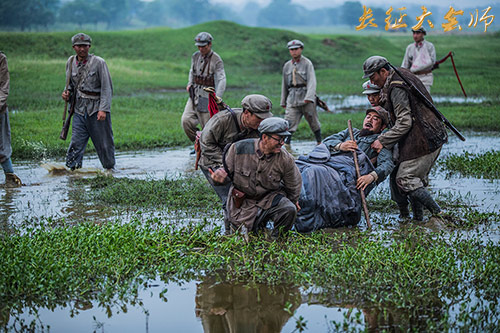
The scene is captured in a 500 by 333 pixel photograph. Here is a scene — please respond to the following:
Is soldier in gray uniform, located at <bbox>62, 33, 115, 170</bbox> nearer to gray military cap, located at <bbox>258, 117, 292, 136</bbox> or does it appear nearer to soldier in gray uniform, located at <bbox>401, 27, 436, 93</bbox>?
gray military cap, located at <bbox>258, 117, 292, 136</bbox>

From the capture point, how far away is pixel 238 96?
842 inches

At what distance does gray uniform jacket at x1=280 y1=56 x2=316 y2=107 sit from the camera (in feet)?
38.0

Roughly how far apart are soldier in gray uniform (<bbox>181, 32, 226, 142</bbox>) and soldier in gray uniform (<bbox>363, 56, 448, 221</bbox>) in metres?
3.63

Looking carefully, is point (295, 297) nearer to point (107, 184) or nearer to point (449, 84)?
point (107, 184)

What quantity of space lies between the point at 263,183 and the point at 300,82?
236 inches

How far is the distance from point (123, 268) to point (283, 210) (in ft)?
5.53

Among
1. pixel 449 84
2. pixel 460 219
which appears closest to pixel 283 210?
pixel 460 219

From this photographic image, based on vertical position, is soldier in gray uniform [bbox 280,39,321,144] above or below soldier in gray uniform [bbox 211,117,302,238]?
above

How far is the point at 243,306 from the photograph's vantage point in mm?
4871

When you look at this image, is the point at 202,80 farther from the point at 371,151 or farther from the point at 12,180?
the point at 371,151

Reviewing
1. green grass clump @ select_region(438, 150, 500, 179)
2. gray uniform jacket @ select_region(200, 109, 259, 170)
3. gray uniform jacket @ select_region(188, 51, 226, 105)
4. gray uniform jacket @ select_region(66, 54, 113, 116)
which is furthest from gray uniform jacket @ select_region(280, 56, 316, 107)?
gray uniform jacket @ select_region(200, 109, 259, 170)

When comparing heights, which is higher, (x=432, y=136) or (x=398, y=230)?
(x=432, y=136)

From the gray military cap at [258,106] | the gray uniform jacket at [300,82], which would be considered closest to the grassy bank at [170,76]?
the gray uniform jacket at [300,82]

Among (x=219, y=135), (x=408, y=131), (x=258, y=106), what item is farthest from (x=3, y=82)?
(x=408, y=131)
